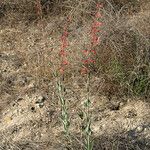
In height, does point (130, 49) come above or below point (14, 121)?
above

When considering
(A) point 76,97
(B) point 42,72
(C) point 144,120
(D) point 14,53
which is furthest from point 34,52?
(C) point 144,120

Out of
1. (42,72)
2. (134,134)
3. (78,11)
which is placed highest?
(78,11)

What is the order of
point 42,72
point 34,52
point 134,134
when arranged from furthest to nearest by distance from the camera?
point 34,52 < point 42,72 < point 134,134

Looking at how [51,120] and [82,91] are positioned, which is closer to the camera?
[51,120]

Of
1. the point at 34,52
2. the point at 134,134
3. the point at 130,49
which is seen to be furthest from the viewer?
the point at 34,52

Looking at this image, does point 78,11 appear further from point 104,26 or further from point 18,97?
point 18,97

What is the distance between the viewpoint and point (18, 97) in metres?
4.30

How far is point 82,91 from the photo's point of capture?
4.25 meters

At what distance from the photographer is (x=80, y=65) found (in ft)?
14.3

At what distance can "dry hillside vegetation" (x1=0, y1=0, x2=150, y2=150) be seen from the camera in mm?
3646

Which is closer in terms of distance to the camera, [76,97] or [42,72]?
[76,97]

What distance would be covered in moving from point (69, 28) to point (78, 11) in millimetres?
239

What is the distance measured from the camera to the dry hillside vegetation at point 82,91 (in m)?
3.65

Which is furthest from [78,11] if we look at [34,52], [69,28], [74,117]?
[74,117]
